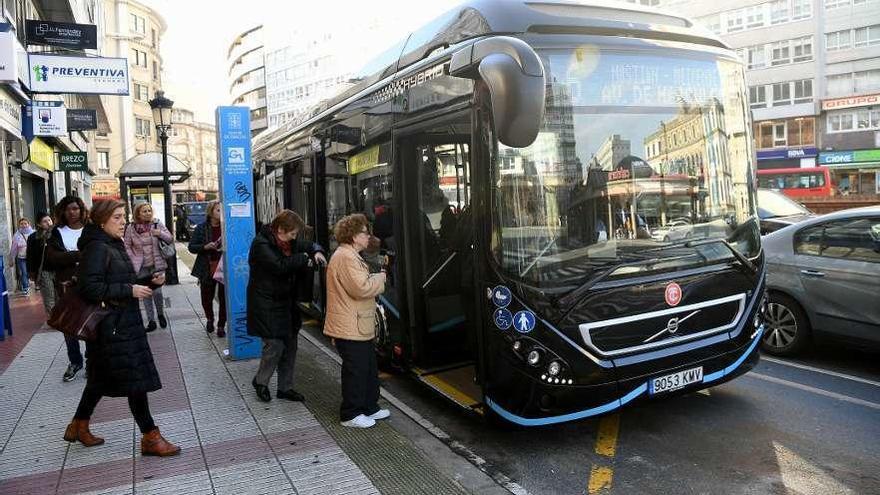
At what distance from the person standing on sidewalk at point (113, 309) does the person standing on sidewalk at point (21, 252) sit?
31.1 ft

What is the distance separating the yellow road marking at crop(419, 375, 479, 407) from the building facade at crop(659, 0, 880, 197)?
40.7 metres

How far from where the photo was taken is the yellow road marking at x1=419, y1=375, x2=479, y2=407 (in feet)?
16.2

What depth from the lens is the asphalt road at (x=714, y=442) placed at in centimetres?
405

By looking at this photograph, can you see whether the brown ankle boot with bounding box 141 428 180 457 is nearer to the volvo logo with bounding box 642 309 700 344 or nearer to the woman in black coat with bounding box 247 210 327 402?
the woman in black coat with bounding box 247 210 327 402

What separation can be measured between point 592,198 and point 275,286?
8.95ft

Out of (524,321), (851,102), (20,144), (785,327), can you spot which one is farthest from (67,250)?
(851,102)

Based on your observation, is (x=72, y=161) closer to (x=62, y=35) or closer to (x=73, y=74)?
(x=62, y=35)

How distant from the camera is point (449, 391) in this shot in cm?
521

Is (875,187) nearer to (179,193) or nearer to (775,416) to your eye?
(775,416)

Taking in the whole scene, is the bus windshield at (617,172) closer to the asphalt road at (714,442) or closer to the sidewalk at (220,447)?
the asphalt road at (714,442)

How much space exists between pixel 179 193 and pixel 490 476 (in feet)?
198

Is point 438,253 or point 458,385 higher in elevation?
point 438,253

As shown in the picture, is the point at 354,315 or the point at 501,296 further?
the point at 354,315

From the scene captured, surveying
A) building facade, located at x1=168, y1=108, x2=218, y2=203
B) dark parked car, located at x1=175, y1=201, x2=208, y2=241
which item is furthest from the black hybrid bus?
A: building facade, located at x1=168, y1=108, x2=218, y2=203
